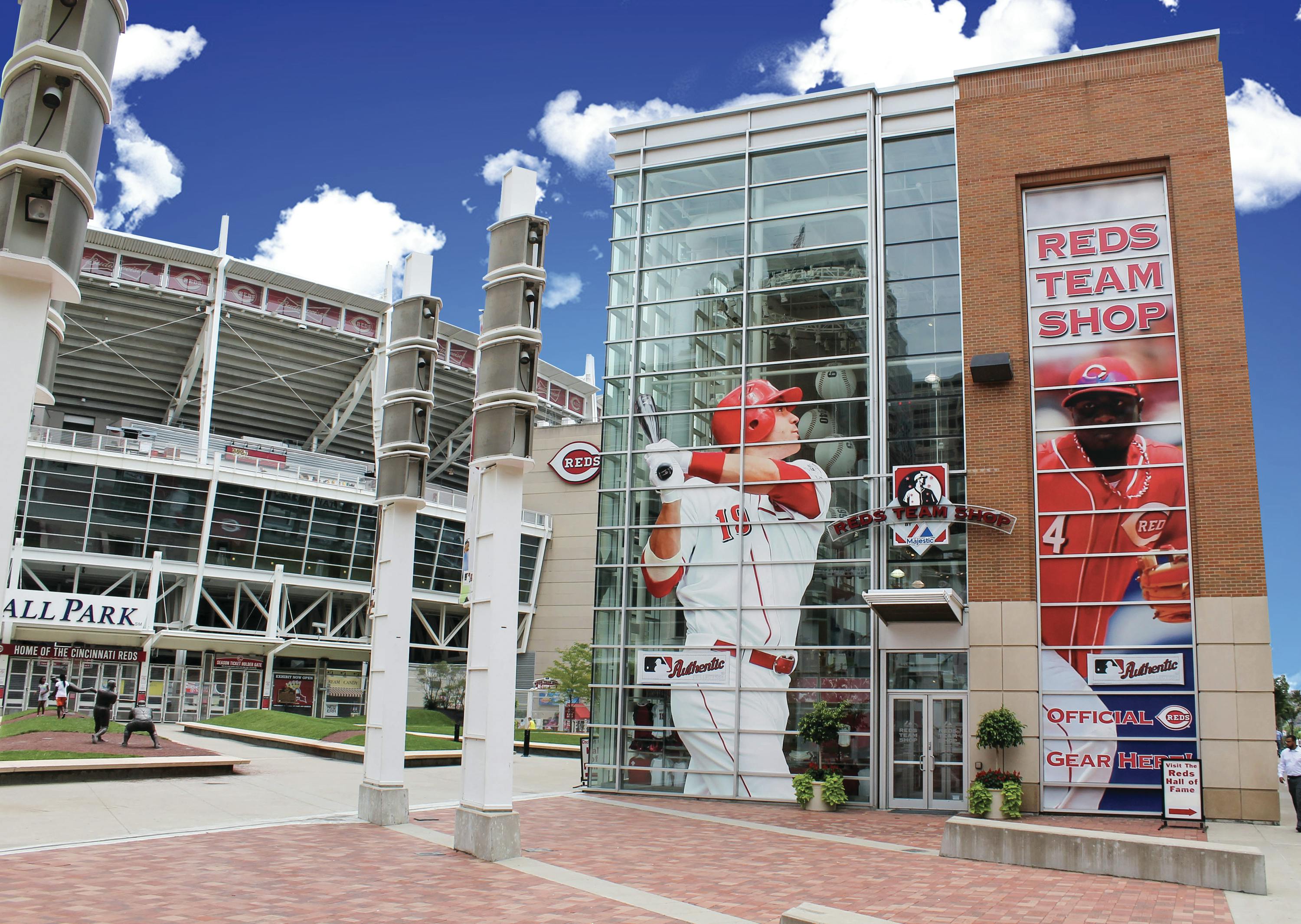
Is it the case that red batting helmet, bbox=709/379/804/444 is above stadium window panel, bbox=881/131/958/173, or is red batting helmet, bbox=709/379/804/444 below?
below

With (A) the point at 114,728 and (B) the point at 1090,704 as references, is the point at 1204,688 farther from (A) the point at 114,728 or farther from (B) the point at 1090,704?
(A) the point at 114,728

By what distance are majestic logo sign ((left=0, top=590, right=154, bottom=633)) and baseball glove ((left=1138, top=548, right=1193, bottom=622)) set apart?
42097 millimetres

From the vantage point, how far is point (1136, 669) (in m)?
19.9

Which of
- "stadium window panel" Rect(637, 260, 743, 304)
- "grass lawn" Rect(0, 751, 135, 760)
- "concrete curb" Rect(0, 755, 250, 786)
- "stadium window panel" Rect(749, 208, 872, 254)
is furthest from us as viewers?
"stadium window panel" Rect(637, 260, 743, 304)

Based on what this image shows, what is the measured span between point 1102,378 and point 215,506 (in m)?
42.8

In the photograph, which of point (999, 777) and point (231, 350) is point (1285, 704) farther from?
point (231, 350)

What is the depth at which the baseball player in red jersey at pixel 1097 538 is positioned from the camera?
19.9 metres

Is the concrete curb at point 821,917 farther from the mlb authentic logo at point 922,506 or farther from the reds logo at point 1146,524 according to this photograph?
the reds logo at point 1146,524

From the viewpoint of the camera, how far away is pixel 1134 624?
20047mm

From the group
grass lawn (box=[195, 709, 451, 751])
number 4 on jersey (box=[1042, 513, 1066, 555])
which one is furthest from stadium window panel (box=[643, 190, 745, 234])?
grass lawn (box=[195, 709, 451, 751])

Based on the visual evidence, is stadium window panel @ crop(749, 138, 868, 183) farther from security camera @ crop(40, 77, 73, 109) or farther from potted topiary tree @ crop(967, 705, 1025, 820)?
security camera @ crop(40, 77, 73, 109)

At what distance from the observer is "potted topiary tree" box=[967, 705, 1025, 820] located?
19.2 meters

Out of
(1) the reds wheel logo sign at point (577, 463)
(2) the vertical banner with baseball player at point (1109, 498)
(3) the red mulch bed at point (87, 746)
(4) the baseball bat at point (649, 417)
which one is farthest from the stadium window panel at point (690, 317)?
(1) the reds wheel logo sign at point (577, 463)

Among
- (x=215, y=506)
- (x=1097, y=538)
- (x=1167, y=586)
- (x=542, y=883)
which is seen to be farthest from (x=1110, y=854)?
(x=215, y=506)
